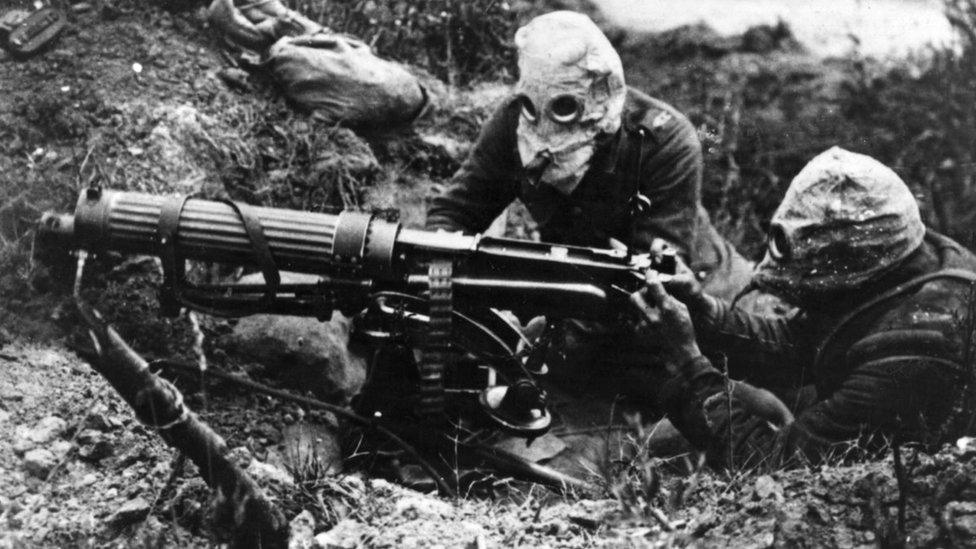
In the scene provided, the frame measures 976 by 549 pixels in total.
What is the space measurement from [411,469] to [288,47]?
9.04ft

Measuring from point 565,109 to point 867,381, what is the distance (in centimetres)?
179

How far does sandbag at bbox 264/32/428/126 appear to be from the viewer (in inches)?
235

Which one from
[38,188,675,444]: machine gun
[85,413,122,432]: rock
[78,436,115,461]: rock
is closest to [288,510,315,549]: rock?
[38,188,675,444]: machine gun

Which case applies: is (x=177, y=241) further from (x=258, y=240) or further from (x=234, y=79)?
(x=234, y=79)

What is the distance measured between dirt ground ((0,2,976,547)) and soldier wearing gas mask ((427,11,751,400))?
84cm

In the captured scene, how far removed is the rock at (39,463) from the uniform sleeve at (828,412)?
233 centimetres

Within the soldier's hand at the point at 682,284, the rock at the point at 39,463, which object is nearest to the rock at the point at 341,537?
the rock at the point at 39,463

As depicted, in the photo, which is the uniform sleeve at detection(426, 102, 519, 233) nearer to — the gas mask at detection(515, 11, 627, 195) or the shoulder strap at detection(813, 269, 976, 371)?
the gas mask at detection(515, 11, 627, 195)

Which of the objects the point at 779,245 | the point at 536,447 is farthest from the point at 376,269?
the point at 536,447

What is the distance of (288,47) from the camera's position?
5.96m

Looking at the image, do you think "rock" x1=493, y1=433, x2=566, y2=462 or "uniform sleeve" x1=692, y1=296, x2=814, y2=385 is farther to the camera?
"rock" x1=493, y1=433, x2=566, y2=462

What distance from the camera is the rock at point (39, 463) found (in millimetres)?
3588

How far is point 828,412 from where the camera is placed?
383 centimetres

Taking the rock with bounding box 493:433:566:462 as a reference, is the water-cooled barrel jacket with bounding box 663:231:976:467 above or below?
above
